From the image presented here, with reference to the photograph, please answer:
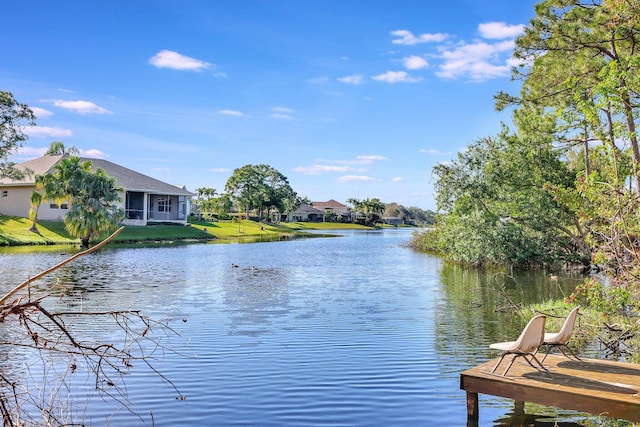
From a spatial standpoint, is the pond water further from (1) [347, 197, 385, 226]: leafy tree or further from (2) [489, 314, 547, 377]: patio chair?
(1) [347, 197, 385, 226]: leafy tree

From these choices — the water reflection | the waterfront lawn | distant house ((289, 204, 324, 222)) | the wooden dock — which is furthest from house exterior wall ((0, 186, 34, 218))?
distant house ((289, 204, 324, 222))

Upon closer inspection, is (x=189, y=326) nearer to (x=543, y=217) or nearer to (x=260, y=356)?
(x=260, y=356)

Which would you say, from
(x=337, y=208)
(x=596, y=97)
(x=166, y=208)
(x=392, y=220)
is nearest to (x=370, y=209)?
(x=337, y=208)

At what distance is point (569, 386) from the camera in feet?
23.1

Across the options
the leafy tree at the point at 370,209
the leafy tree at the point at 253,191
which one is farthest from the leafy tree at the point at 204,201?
the leafy tree at the point at 370,209

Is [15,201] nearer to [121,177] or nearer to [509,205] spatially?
[121,177]

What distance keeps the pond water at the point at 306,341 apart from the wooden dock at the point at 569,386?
0.60m

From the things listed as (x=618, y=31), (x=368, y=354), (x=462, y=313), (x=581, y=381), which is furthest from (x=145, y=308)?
(x=618, y=31)

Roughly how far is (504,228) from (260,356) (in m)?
21.1

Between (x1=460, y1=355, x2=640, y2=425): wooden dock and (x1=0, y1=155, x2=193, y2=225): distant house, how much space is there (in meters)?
46.6

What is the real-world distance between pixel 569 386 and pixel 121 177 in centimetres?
5673

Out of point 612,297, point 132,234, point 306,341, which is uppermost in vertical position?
point 612,297

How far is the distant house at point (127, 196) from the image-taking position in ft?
169

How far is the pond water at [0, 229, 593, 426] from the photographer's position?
8.03m
